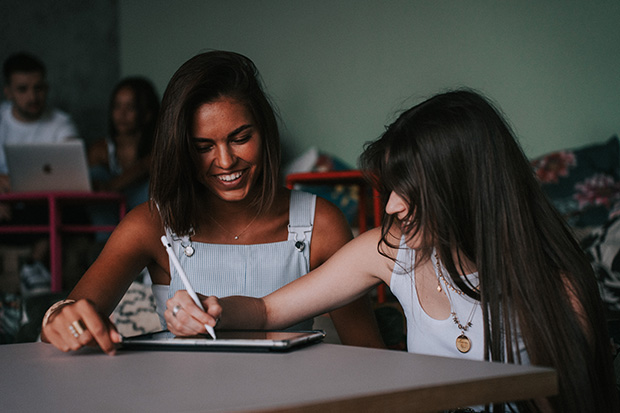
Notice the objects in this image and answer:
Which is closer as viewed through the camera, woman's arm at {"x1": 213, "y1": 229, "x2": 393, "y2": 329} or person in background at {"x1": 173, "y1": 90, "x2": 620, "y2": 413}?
person in background at {"x1": 173, "y1": 90, "x2": 620, "y2": 413}

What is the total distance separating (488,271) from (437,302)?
0.54 feet

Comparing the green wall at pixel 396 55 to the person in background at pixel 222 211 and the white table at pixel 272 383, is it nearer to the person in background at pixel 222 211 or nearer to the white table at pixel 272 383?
the person in background at pixel 222 211

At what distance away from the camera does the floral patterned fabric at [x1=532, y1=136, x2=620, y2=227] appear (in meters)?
2.36

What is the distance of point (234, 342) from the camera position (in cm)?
74

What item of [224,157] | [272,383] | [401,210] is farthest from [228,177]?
[272,383]

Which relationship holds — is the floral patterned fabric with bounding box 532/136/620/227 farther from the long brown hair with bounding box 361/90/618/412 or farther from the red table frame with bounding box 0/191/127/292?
the red table frame with bounding box 0/191/127/292

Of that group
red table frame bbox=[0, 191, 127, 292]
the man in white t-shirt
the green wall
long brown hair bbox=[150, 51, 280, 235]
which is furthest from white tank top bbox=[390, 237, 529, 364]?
the man in white t-shirt

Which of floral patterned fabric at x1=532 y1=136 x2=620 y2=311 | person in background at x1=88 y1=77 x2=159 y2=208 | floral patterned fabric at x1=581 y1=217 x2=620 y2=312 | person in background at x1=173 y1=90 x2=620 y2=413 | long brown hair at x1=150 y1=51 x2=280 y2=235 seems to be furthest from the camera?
person in background at x1=88 y1=77 x2=159 y2=208

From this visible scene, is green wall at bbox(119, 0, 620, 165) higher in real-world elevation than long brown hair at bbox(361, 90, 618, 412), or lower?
higher

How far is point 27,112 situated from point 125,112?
68 centimetres

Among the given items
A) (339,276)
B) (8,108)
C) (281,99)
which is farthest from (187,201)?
(8,108)

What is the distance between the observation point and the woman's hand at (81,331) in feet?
2.49

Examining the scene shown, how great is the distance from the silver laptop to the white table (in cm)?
244

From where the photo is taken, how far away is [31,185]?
9.87 ft
